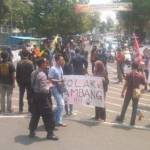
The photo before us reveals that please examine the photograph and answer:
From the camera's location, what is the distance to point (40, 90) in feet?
36.9

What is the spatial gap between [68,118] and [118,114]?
1.77 meters

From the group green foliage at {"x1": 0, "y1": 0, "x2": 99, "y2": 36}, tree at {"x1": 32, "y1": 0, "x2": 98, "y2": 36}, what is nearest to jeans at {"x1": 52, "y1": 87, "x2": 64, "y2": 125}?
green foliage at {"x1": 0, "y1": 0, "x2": 99, "y2": 36}

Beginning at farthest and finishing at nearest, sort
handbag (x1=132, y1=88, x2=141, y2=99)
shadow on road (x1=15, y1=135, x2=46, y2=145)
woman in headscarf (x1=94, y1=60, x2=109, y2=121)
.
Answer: woman in headscarf (x1=94, y1=60, x2=109, y2=121) → handbag (x1=132, y1=88, x2=141, y2=99) → shadow on road (x1=15, y1=135, x2=46, y2=145)

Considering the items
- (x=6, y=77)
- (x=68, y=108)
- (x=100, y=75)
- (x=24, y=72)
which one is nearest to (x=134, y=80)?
(x=100, y=75)

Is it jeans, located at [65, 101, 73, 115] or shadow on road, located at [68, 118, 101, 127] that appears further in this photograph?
jeans, located at [65, 101, 73, 115]

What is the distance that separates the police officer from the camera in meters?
11.2

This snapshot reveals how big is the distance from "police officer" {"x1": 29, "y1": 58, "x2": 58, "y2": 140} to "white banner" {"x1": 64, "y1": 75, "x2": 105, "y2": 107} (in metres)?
Result: 2.75

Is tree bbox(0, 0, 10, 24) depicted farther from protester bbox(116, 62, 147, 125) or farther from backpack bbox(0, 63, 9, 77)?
protester bbox(116, 62, 147, 125)

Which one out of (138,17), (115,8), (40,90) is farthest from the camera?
(138,17)

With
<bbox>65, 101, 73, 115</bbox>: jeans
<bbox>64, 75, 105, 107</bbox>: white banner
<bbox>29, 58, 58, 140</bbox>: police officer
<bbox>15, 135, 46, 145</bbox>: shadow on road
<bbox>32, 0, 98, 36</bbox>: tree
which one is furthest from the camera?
<bbox>32, 0, 98, 36</bbox>: tree

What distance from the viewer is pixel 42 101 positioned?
11.2 m

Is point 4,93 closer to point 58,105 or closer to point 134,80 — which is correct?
point 58,105

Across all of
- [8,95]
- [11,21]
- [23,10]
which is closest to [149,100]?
[8,95]

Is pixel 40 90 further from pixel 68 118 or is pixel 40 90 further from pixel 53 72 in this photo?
pixel 68 118
